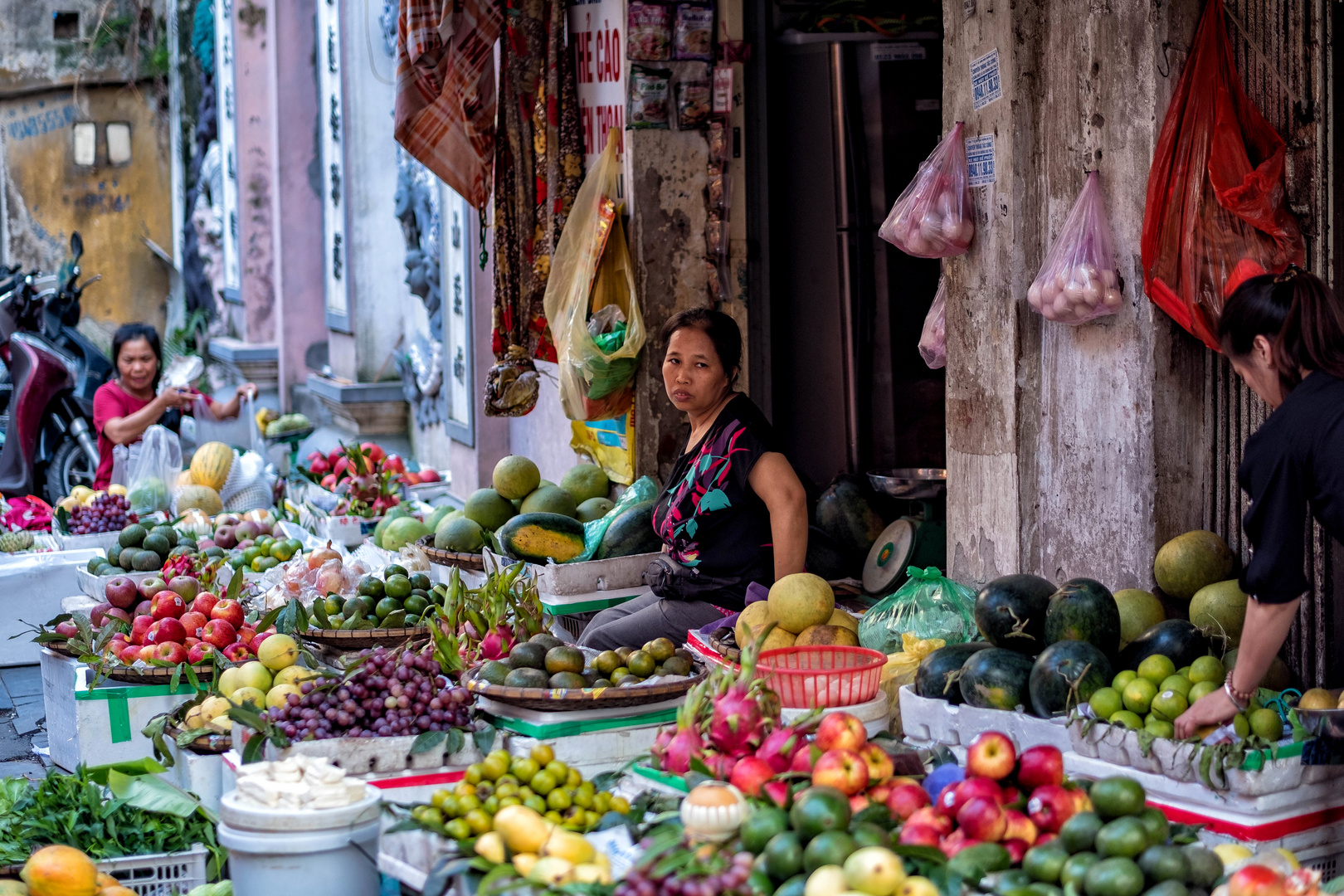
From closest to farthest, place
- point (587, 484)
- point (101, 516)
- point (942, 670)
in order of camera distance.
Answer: point (942, 670) < point (587, 484) < point (101, 516)

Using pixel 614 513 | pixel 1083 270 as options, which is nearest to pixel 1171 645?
pixel 1083 270

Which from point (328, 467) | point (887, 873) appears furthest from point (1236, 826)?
point (328, 467)

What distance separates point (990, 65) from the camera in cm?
396

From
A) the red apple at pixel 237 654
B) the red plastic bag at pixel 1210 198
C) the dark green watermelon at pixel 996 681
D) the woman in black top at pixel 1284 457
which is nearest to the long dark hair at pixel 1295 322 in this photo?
the woman in black top at pixel 1284 457

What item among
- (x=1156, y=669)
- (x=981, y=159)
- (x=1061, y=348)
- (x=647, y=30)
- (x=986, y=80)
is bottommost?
(x=1156, y=669)

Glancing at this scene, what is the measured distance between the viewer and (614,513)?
17.1 feet

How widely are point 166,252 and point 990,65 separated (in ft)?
46.4

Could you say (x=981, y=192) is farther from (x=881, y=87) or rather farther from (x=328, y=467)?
(x=328, y=467)

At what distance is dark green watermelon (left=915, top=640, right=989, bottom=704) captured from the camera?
10.7 feet

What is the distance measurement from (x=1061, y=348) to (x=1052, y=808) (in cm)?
165

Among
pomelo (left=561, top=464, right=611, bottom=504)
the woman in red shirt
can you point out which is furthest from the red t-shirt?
pomelo (left=561, top=464, right=611, bottom=504)

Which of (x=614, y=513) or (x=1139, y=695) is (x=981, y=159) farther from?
(x=614, y=513)

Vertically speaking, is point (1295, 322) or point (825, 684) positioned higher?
point (1295, 322)

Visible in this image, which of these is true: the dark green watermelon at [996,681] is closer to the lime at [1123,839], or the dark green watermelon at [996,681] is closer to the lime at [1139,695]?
the lime at [1139,695]
